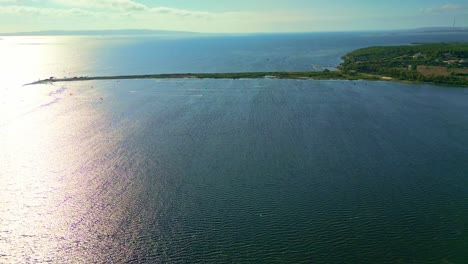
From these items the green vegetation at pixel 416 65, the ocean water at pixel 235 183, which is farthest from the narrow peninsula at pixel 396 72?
the ocean water at pixel 235 183

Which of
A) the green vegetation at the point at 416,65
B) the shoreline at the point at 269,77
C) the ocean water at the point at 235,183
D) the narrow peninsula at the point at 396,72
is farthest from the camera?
the shoreline at the point at 269,77

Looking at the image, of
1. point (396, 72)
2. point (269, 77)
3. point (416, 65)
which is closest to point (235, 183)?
point (269, 77)

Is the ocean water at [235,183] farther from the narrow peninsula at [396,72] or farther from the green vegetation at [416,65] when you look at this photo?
the narrow peninsula at [396,72]

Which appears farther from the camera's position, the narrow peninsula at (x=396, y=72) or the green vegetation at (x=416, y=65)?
the narrow peninsula at (x=396, y=72)

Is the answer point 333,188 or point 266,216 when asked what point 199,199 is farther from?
point 333,188

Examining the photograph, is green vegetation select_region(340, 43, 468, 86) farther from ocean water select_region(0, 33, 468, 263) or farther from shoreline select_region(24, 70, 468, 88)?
Answer: ocean water select_region(0, 33, 468, 263)

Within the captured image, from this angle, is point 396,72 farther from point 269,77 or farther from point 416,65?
point 269,77
